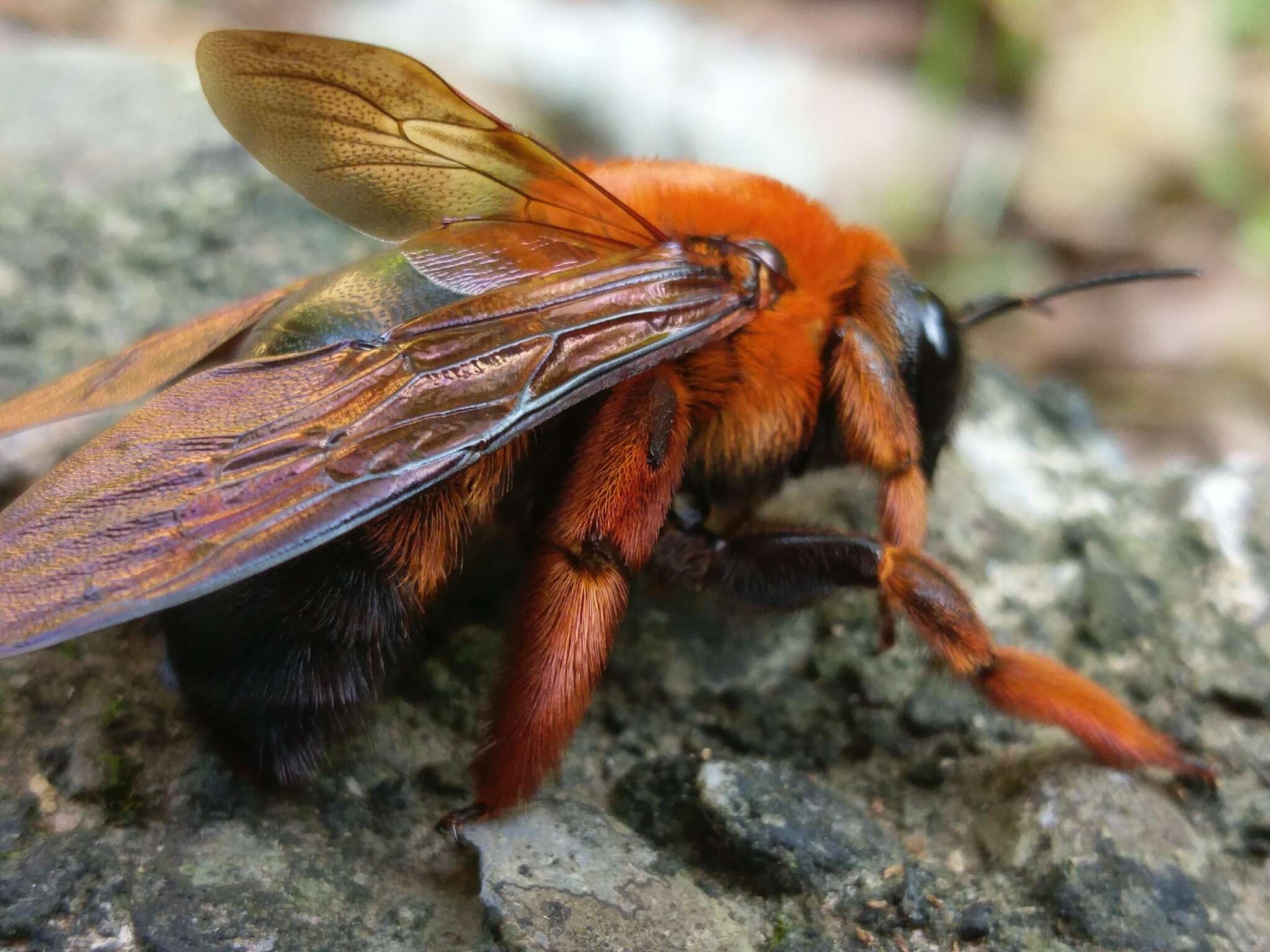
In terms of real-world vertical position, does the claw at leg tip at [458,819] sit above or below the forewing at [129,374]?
below

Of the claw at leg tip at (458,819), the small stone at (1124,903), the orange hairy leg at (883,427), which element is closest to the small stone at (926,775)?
the small stone at (1124,903)

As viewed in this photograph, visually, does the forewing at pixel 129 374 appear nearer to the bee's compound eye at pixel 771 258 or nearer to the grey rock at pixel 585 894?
the bee's compound eye at pixel 771 258

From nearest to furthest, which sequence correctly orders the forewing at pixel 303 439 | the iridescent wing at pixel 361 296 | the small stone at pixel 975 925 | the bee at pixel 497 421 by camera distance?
the forewing at pixel 303 439 → the bee at pixel 497 421 → the small stone at pixel 975 925 → the iridescent wing at pixel 361 296

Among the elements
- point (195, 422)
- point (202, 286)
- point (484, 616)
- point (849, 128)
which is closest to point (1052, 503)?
point (484, 616)

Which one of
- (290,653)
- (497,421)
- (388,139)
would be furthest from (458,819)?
(388,139)

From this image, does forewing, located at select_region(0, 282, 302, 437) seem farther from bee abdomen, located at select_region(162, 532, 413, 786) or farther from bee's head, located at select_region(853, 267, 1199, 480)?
bee's head, located at select_region(853, 267, 1199, 480)

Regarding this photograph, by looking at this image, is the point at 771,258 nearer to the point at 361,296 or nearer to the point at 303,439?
the point at 361,296

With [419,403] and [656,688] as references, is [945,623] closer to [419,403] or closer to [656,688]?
[656,688]
